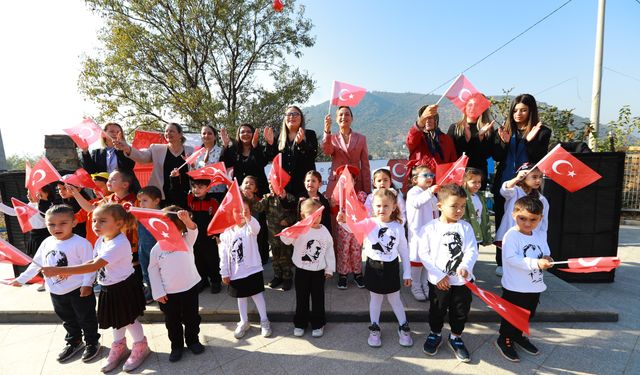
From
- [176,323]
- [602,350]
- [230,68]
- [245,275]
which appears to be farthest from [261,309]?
[230,68]

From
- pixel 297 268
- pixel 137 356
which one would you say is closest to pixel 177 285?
pixel 137 356

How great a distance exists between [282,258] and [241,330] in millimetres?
1068

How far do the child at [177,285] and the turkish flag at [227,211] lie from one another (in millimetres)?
260

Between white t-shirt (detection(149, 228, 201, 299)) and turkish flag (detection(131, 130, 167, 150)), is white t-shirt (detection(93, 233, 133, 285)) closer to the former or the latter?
white t-shirt (detection(149, 228, 201, 299))

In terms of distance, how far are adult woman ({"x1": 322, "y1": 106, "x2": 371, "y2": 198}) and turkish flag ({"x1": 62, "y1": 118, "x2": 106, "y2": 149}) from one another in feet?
9.69

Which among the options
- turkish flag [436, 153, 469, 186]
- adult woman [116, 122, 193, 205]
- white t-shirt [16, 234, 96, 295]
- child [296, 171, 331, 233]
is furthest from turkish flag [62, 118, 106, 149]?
turkish flag [436, 153, 469, 186]

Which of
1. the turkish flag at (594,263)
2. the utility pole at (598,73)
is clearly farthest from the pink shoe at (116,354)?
the utility pole at (598,73)

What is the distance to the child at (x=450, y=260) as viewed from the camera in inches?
102

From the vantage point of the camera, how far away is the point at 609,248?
411 centimetres

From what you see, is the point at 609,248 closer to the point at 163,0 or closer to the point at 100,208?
the point at 100,208

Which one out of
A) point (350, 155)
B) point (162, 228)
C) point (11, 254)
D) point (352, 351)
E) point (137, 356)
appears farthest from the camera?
point (350, 155)

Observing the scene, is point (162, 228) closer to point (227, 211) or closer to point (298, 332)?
point (227, 211)

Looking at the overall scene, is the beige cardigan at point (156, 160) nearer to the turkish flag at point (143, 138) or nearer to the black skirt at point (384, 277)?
the turkish flag at point (143, 138)

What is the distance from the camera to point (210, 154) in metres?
4.25
